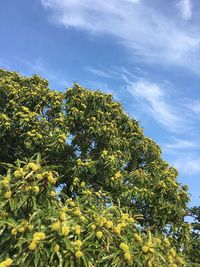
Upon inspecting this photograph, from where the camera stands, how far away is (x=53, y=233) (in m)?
5.35

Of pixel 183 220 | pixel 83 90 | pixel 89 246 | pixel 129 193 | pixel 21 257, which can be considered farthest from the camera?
pixel 83 90

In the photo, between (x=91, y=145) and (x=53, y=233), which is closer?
(x=53, y=233)

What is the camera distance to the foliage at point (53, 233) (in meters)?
5.19

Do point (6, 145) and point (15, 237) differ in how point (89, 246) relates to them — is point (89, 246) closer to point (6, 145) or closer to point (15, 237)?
point (15, 237)

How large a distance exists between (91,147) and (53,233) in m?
7.28

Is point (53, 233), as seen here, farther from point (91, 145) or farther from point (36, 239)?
point (91, 145)

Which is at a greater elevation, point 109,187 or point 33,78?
point 33,78

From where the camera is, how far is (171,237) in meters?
11.4

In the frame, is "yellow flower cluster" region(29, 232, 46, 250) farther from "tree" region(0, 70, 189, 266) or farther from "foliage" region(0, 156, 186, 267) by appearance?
"tree" region(0, 70, 189, 266)

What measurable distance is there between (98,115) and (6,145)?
2.77 meters

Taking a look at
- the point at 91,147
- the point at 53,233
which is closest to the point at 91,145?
the point at 91,147

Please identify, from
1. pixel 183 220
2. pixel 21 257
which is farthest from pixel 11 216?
pixel 183 220

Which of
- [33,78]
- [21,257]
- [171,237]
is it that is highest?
[33,78]

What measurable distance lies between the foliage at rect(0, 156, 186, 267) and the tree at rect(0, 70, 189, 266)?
492cm
